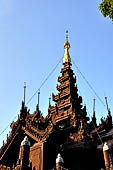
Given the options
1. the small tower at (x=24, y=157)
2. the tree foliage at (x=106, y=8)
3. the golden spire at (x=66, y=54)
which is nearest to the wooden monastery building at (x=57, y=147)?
the small tower at (x=24, y=157)

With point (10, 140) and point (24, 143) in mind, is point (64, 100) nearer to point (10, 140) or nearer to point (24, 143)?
point (10, 140)

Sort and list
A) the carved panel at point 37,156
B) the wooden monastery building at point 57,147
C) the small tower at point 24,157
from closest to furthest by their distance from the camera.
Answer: the small tower at point 24,157
the wooden monastery building at point 57,147
the carved panel at point 37,156

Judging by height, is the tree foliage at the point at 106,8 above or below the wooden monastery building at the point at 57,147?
above

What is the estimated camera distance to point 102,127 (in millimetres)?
23172

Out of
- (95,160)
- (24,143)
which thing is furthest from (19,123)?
(95,160)

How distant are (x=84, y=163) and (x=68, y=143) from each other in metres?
2.07

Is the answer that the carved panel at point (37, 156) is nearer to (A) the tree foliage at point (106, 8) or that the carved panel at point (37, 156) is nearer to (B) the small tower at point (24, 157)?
(B) the small tower at point (24, 157)

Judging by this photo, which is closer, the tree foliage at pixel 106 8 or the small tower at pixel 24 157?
the tree foliage at pixel 106 8

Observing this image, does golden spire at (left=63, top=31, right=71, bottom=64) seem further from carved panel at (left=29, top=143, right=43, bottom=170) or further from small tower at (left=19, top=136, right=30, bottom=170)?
small tower at (left=19, top=136, right=30, bottom=170)

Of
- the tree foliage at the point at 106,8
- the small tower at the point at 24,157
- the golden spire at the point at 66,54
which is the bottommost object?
the small tower at the point at 24,157

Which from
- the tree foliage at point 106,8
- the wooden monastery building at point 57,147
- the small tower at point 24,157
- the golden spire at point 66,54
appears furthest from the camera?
the golden spire at point 66,54

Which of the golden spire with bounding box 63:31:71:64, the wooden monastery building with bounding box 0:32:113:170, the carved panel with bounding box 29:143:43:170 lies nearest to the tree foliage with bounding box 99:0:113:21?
the wooden monastery building with bounding box 0:32:113:170

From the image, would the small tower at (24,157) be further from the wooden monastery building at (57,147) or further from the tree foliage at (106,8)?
the tree foliage at (106,8)

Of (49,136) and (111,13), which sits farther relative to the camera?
(49,136)
